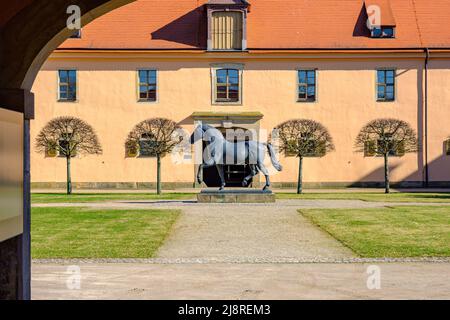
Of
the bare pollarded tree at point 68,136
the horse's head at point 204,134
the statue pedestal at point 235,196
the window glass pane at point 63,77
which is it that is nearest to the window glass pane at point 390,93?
the bare pollarded tree at point 68,136

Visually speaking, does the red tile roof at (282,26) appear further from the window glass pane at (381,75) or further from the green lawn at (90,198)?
the green lawn at (90,198)

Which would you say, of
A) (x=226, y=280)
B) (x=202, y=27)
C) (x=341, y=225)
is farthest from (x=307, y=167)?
(x=226, y=280)

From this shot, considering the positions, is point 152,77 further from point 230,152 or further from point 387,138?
point 230,152

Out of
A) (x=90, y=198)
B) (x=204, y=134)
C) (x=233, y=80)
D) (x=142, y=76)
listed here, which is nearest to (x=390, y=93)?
(x=233, y=80)

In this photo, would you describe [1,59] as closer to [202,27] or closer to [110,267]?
[110,267]

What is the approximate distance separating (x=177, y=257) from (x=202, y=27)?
93.0 ft

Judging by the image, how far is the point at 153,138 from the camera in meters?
35.6

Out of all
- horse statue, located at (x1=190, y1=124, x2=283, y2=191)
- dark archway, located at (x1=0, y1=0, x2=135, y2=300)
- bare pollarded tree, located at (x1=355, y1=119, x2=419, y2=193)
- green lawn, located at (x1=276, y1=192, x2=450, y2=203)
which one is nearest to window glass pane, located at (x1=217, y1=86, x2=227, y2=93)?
bare pollarded tree, located at (x1=355, y1=119, x2=419, y2=193)

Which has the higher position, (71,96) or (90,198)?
(71,96)

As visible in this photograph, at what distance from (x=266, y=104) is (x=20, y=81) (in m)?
32.4

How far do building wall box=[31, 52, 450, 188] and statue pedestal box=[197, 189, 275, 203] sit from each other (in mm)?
13421

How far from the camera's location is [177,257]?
11102 mm

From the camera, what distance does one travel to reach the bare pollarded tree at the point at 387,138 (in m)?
34.9

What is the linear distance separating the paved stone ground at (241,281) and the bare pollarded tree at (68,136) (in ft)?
80.6
